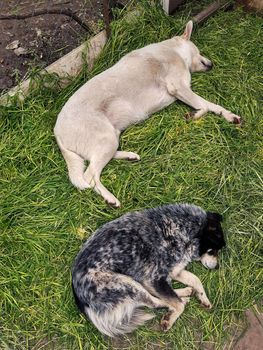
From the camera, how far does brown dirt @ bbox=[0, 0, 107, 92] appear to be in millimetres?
5336

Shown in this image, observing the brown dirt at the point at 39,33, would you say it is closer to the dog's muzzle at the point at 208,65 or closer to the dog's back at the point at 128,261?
the dog's muzzle at the point at 208,65

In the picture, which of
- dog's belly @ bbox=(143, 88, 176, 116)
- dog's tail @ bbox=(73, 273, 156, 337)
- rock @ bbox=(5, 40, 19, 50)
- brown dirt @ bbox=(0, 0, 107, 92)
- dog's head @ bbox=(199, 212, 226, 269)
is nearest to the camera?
dog's tail @ bbox=(73, 273, 156, 337)

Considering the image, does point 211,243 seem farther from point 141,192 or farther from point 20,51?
point 20,51

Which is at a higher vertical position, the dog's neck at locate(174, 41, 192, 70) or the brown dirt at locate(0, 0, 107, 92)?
the dog's neck at locate(174, 41, 192, 70)

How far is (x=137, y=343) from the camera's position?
11.9 ft

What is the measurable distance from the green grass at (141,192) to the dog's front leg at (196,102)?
9 cm

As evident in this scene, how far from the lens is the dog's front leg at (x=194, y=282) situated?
3.81 metres

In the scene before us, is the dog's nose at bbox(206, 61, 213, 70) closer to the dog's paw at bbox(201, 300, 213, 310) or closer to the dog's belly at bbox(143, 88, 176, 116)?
the dog's belly at bbox(143, 88, 176, 116)

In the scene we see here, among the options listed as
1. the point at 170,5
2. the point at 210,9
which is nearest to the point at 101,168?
the point at 170,5

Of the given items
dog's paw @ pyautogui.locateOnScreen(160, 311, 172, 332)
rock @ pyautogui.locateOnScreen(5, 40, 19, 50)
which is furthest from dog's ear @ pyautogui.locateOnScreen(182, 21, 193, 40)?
dog's paw @ pyautogui.locateOnScreen(160, 311, 172, 332)

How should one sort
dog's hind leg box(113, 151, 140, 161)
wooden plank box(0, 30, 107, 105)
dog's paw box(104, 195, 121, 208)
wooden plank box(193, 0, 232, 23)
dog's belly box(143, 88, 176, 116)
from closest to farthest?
dog's paw box(104, 195, 121, 208)
dog's hind leg box(113, 151, 140, 161)
dog's belly box(143, 88, 176, 116)
wooden plank box(0, 30, 107, 105)
wooden plank box(193, 0, 232, 23)

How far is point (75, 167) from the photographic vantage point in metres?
4.38

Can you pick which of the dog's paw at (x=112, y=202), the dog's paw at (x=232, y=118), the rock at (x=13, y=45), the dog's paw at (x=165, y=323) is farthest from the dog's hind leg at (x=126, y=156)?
the rock at (x=13, y=45)

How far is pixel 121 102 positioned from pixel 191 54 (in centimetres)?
120
